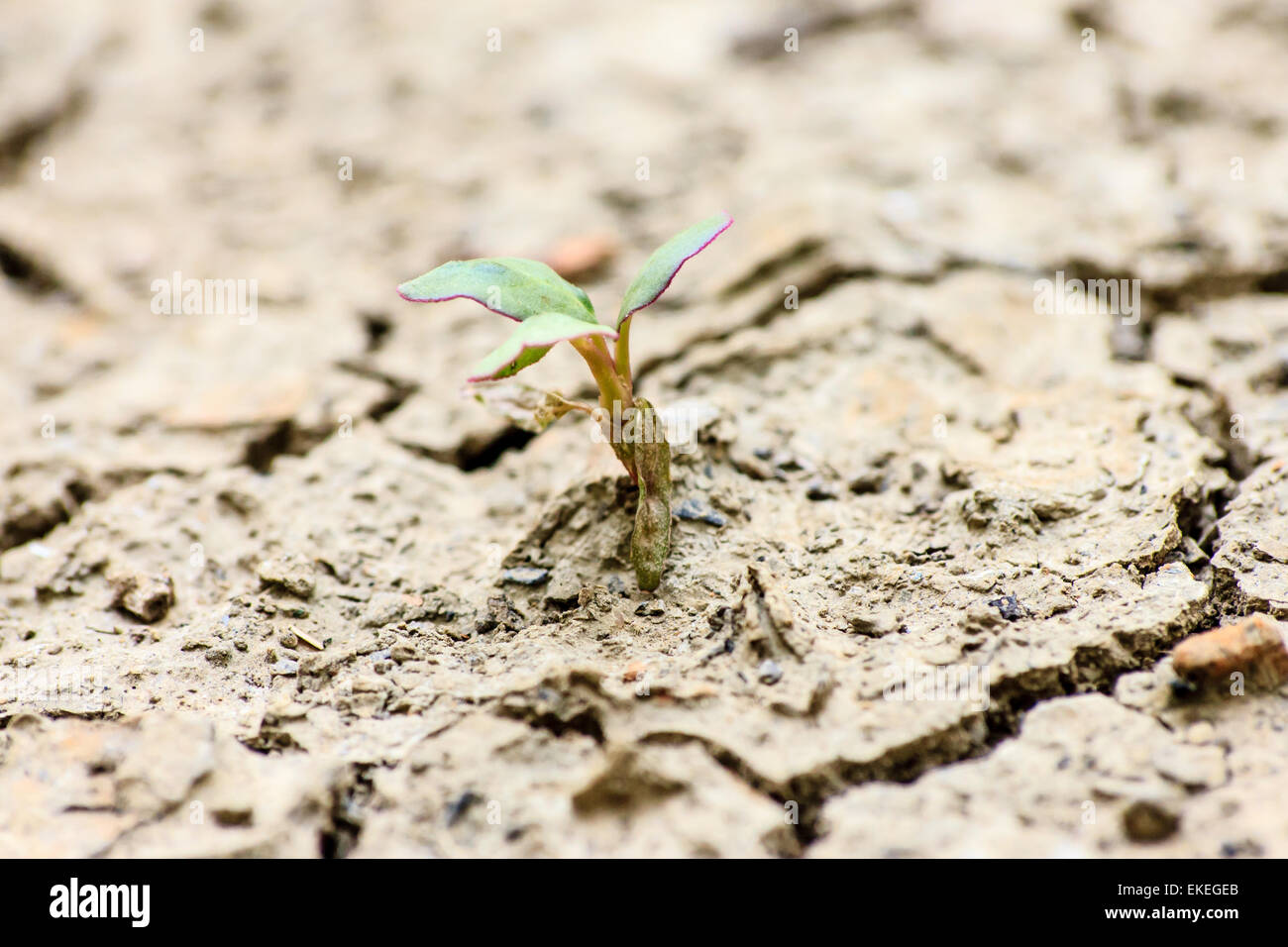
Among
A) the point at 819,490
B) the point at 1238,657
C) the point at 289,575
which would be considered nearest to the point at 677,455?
the point at 819,490

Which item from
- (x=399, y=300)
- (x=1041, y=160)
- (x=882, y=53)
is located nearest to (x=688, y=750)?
(x=399, y=300)

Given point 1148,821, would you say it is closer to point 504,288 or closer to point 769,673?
point 769,673

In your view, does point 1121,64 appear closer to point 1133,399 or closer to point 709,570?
point 1133,399

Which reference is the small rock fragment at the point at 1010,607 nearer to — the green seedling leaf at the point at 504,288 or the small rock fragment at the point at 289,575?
the green seedling leaf at the point at 504,288

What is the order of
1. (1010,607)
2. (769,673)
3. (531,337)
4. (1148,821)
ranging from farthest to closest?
(1010,607), (769,673), (531,337), (1148,821)

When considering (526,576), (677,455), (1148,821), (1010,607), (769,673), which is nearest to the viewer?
(1148,821)

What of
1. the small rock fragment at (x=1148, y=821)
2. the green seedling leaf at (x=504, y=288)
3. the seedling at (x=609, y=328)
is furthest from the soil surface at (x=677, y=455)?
the green seedling leaf at (x=504, y=288)

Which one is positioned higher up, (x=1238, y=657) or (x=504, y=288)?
(x=504, y=288)

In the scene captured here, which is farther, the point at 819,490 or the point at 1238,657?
the point at 819,490
